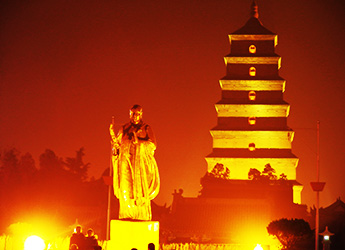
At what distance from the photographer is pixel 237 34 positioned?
46438mm

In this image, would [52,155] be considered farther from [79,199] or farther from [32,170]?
[79,199]

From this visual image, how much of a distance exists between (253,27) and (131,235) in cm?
3448

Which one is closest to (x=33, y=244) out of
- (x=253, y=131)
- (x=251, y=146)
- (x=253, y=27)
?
(x=251, y=146)

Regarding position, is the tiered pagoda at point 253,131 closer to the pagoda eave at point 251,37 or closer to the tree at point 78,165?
the pagoda eave at point 251,37

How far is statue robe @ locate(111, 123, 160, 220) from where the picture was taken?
47.3 feet

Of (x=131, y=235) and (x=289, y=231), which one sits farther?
(x=289, y=231)

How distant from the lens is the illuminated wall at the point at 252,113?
145 feet

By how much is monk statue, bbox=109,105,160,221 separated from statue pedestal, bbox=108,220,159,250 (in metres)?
0.36

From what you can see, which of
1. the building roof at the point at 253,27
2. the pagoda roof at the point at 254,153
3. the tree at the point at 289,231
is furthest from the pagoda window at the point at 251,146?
the tree at the point at 289,231

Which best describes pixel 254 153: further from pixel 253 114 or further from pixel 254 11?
pixel 254 11

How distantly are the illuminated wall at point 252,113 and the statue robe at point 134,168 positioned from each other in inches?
1165

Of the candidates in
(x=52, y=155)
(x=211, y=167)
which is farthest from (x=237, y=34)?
(x=52, y=155)

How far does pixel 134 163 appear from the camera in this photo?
1448cm

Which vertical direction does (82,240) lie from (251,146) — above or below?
below
